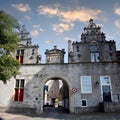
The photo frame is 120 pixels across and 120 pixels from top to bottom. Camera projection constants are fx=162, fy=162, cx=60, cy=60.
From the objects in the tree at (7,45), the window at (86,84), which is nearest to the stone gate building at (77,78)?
the window at (86,84)

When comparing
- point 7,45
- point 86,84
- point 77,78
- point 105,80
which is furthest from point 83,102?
point 7,45

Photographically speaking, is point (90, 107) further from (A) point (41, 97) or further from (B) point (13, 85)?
(B) point (13, 85)

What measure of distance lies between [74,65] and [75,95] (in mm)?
3160

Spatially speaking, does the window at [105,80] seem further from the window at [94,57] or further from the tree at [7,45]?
the tree at [7,45]

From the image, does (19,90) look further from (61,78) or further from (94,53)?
(94,53)

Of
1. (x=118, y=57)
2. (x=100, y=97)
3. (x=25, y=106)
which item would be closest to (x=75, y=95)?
(x=100, y=97)

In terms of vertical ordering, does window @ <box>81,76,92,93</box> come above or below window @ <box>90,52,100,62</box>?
below

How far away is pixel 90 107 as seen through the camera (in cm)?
1596

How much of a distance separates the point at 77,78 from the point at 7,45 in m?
8.61

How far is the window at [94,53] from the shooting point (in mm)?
18344

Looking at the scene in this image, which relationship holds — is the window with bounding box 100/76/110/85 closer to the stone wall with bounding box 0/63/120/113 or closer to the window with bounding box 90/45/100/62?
the stone wall with bounding box 0/63/120/113

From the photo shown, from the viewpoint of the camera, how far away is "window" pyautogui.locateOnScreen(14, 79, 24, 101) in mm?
17016

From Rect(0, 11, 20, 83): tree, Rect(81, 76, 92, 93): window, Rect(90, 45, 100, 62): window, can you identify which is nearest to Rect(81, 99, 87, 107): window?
Rect(81, 76, 92, 93): window

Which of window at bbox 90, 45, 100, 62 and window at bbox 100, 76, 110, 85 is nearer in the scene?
window at bbox 100, 76, 110, 85
